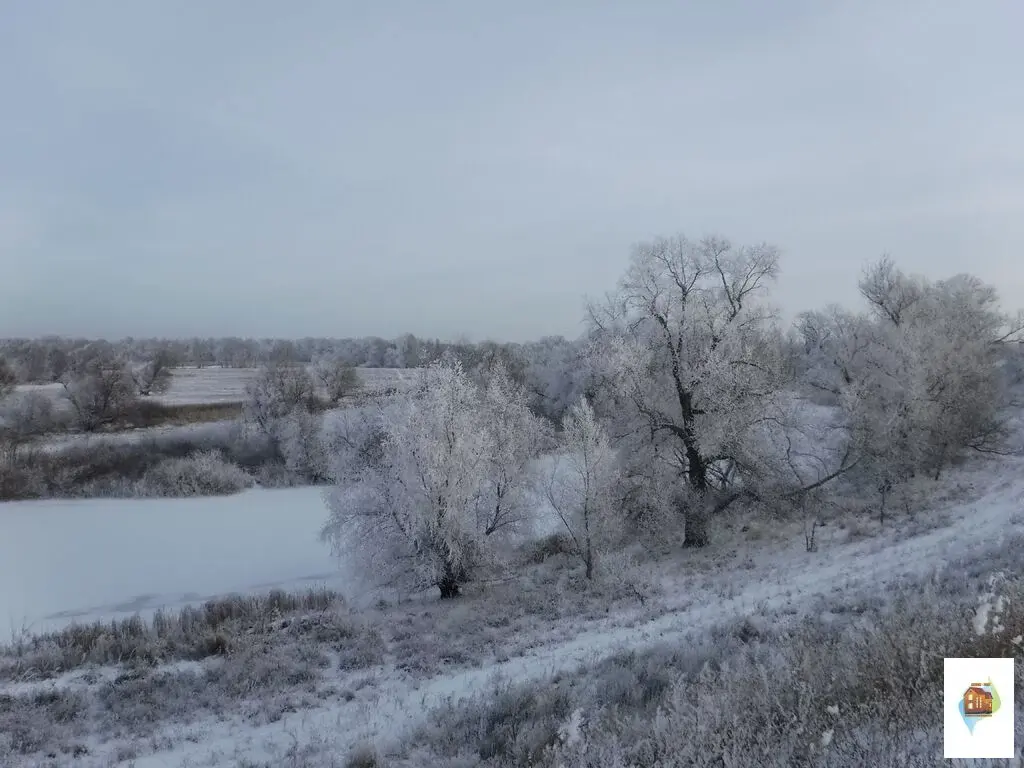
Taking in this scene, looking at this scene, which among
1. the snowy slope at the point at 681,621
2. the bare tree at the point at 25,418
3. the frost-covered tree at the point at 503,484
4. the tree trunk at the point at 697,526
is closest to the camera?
the snowy slope at the point at 681,621

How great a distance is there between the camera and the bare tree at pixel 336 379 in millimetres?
55094

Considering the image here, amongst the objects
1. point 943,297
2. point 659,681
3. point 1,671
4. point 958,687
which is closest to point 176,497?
point 1,671

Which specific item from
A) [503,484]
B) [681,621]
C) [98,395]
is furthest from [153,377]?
[681,621]

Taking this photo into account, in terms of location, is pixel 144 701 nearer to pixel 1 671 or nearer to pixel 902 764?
pixel 1 671

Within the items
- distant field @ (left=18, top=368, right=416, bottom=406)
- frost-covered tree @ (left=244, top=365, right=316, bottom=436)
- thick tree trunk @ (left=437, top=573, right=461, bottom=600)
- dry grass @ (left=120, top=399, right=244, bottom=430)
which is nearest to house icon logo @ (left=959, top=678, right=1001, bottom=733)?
thick tree trunk @ (left=437, top=573, right=461, bottom=600)

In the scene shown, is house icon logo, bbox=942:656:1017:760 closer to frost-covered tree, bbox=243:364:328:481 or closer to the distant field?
frost-covered tree, bbox=243:364:328:481

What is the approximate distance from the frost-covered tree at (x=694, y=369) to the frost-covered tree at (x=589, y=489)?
1406mm

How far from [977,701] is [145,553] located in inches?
1138

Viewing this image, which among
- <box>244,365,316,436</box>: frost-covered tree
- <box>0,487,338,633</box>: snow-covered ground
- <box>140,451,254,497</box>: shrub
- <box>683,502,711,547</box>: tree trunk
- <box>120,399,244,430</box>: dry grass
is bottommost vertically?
<box>0,487,338,633</box>: snow-covered ground

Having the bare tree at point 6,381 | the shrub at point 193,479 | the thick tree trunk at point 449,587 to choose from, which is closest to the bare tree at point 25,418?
the bare tree at point 6,381

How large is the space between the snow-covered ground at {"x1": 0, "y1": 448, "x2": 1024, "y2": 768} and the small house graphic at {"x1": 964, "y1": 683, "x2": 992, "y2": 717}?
19.4 feet

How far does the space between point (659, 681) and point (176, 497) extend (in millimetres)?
35102

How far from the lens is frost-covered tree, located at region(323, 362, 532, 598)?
59.2 feet

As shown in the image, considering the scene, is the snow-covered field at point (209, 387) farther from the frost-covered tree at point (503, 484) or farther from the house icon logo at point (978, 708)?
the house icon logo at point (978, 708)
